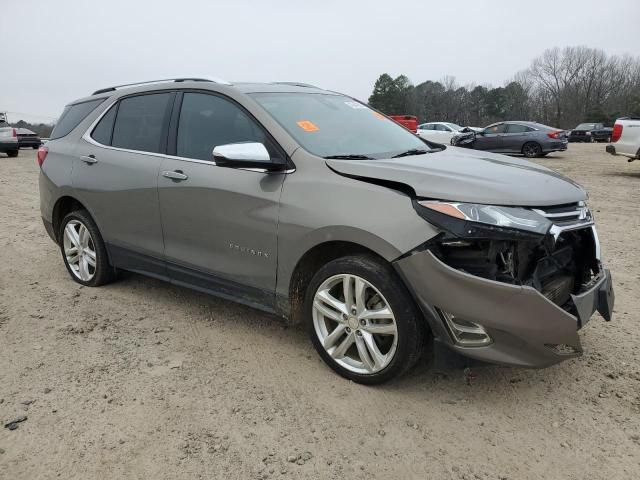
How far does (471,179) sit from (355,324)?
1018mm

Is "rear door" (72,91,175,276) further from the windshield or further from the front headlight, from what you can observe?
the front headlight

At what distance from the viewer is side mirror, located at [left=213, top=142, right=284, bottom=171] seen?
3084 mm

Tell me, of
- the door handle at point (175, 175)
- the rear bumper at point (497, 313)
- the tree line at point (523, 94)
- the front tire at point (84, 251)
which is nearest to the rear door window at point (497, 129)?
the front tire at point (84, 251)

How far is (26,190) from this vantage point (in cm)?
1103

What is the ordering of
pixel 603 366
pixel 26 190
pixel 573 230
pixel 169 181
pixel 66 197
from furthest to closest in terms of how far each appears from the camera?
pixel 26 190 → pixel 66 197 → pixel 169 181 → pixel 603 366 → pixel 573 230

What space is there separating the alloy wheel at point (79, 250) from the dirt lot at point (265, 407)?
566 millimetres

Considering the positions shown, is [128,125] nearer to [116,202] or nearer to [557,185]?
[116,202]

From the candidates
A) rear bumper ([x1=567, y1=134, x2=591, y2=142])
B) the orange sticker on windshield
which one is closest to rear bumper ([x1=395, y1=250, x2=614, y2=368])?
the orange sticker on windshield

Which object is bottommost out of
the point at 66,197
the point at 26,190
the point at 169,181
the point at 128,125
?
the point at 26,190

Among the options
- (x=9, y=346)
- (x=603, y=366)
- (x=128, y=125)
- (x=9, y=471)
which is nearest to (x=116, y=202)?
(x=128, y=125)

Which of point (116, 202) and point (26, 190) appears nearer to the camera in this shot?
point (116, 202)

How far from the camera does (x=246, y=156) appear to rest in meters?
3.09

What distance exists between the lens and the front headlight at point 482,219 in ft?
8.29

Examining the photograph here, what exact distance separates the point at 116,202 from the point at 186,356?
4.89ft
